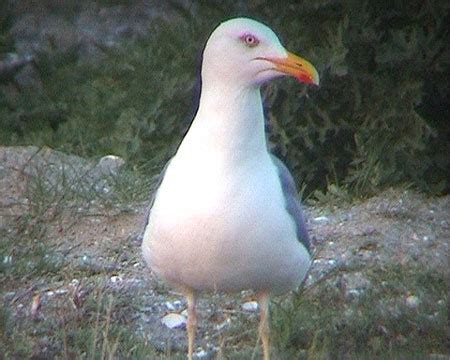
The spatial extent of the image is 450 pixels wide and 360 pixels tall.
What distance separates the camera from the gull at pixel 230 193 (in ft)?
19.6

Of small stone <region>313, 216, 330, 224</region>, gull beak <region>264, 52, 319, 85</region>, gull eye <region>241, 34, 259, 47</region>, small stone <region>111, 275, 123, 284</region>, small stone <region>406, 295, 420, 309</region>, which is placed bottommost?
small stone <region>313, 216, 330, 224</region>

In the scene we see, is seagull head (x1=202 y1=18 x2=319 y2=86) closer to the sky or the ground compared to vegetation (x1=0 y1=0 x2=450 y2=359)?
closer to the sky

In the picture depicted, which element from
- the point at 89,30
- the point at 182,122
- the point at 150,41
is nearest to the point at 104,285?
the point at 182,122

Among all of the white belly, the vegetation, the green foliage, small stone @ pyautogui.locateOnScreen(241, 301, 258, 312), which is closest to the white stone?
small stone @ pyautogui.locateOnScreen(241, 301, 258, 312)

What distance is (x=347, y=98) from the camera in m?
9.06

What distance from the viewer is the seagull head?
6.15 meters

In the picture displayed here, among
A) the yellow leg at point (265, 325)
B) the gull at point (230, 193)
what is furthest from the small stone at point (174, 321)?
the gull at point (230, 193)

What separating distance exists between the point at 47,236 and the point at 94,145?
1661mm

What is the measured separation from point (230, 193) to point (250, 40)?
1.99 ft

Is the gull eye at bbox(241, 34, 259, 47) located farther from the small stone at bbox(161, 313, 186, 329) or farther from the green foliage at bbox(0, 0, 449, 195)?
the green foliage at bbox(0, 0, 449, 195)

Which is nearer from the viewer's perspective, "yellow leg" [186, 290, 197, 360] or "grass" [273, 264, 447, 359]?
"yellow leg" [186, 290, 197, 360]

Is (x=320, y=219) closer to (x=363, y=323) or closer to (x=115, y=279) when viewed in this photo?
(x=115, y=279)

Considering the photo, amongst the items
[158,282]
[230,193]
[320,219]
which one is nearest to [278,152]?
[320,219]

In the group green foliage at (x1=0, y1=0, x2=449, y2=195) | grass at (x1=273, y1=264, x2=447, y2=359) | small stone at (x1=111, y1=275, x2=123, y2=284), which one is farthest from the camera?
green foliage at (x1=0, y1=0, x2=449, y2=195)
